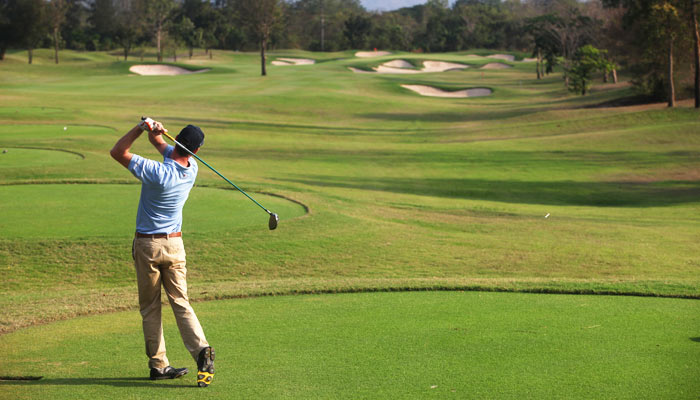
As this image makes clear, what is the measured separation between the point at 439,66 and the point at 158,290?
8945 centimetres

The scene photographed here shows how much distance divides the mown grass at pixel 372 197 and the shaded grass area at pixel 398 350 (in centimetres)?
121

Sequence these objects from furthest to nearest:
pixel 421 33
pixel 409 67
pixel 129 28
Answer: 1. pixel 421 33
2. pixel 129 28
3. pixel 409 67

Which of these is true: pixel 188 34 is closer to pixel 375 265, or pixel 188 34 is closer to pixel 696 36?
pixel 696 36

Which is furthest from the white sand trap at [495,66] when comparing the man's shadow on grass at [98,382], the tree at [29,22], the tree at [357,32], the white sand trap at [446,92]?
the man's shadow on grass at [98,382]

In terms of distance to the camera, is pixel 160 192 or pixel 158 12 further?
pixel 158 12

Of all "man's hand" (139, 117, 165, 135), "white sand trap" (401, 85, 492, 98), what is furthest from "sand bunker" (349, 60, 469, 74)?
"man's hand" (139, 117, 165, 135)

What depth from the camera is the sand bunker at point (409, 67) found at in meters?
84.6

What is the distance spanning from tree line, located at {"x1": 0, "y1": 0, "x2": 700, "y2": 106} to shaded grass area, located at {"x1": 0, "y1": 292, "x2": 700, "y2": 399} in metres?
34.2

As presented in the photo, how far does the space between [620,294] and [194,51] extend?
102317mm

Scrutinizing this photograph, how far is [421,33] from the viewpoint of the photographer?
128 meters

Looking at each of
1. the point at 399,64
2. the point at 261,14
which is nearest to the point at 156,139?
the point at 261,14

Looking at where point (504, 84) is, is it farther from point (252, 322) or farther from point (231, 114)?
point (252, 322)

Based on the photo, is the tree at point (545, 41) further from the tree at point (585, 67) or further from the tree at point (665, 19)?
the tree at point (665, 19)

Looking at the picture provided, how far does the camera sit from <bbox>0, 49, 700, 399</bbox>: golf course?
605cm
